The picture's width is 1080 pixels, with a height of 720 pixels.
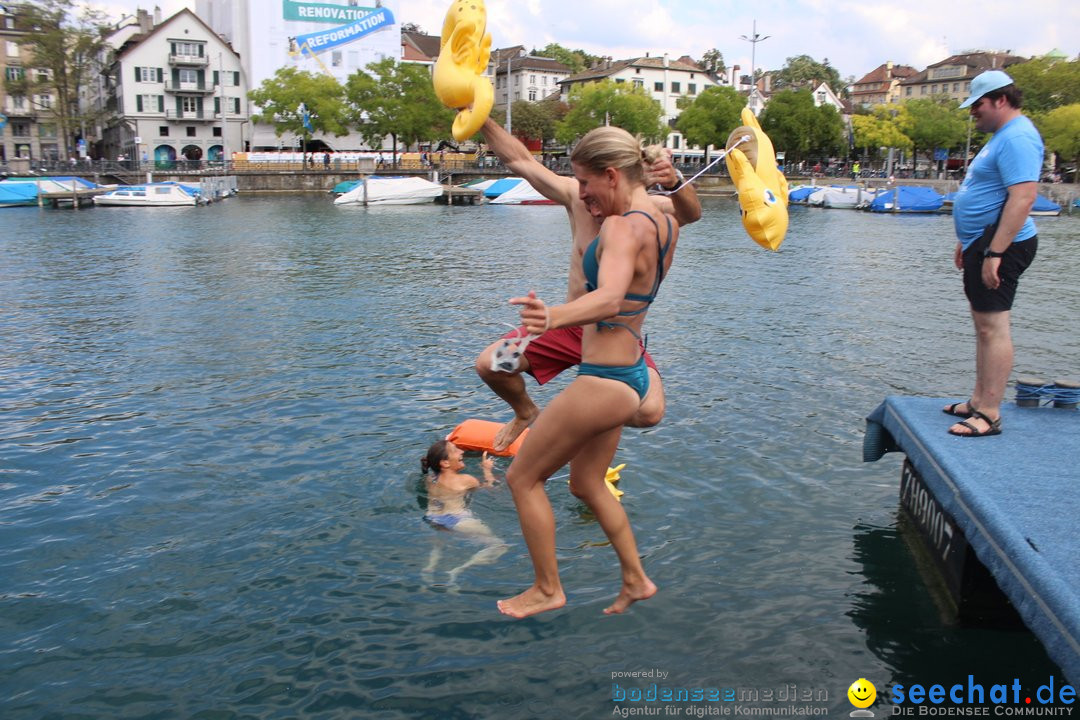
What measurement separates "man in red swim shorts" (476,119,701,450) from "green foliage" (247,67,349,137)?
93296mm

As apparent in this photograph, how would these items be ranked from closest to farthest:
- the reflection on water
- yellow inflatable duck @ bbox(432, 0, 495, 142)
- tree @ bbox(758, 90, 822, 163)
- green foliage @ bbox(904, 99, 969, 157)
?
1. the reflection on water
2. yellow inflatable duck @ bbox(432, 0, 495, 142)
3. tree @ bbox(758, 90, 822, 163)
4. green foliage @ bbox(904, 99, 969, 157)

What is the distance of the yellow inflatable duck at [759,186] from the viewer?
20.3 ft

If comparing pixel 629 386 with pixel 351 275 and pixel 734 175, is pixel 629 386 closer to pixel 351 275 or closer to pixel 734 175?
pixel 734 175

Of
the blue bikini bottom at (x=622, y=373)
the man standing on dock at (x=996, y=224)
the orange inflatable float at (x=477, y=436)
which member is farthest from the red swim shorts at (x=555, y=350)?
the orange inflatable float at (x=477, y=436)

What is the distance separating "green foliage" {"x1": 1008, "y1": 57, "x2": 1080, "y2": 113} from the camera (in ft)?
377

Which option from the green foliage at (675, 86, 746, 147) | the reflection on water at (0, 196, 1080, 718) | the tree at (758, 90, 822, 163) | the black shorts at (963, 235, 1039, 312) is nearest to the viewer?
the reflection on water at (0, 196, 1080, 718)

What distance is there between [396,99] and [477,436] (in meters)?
93.4

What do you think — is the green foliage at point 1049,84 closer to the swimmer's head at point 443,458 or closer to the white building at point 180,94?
the white building at point 180,94

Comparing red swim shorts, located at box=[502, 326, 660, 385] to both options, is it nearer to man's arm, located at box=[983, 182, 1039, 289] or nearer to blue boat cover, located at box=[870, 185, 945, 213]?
man's arm, located at box=[983, 182, 1039, 289]

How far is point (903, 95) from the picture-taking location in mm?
169250

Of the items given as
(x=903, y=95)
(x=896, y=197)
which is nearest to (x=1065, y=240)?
(x=896, y=197)

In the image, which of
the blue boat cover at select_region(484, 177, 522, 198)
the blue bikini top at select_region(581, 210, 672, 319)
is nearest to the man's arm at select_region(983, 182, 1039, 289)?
the blue bikini top at select_region(581, 210, 672, 319)

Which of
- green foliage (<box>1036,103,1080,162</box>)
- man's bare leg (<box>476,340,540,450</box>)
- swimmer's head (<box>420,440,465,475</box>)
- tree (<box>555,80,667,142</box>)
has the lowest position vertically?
swimmer's head (<box>420,440,465,475</box>)

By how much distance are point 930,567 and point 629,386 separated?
11.5ft
